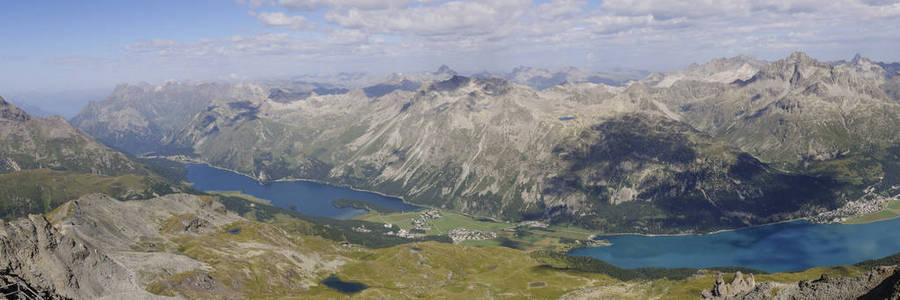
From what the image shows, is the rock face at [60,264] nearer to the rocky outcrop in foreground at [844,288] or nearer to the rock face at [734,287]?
the rocky outcrop in foreground at [844,288]

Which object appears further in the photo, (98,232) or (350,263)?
(350,263)

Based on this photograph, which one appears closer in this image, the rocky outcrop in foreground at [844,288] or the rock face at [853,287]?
the rock face at [853,287]

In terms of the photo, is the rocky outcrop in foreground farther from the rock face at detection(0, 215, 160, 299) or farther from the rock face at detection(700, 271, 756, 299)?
the rock face at detection(0, 215, 160, 299)

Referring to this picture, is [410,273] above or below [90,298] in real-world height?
below

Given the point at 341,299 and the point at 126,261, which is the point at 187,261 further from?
the point at 341,299

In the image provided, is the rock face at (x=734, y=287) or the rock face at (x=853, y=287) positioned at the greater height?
the rock face at (x=853, y=287)

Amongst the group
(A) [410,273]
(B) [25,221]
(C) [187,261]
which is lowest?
(A) [410,273]

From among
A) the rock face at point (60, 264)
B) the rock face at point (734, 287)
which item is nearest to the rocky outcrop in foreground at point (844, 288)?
the rock face at point (734, 287)

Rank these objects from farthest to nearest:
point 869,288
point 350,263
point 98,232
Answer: point 350,263
point 98,232
point 869,288

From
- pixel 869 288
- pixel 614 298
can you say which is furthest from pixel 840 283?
pixel 614 298
